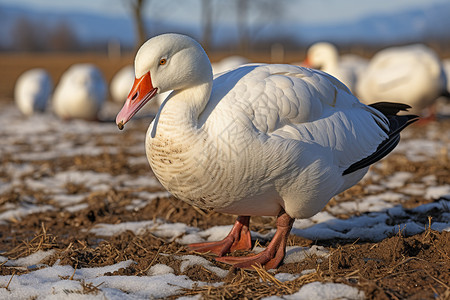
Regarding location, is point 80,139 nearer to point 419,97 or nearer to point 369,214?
point 369,214

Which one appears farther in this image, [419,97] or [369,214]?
[419,97]

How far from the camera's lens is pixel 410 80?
30.4 ft

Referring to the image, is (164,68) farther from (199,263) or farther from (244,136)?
(199,263)

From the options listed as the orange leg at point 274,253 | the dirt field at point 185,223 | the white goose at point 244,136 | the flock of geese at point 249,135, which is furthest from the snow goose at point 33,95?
the orange leg at point 274,253

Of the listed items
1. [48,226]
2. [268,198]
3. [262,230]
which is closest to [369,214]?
[262,230]

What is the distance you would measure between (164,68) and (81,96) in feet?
27.0

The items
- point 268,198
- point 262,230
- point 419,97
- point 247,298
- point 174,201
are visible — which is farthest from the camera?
point 419,97

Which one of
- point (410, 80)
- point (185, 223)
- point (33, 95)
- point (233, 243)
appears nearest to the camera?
point (233, 243)

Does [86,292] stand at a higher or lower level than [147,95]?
lower

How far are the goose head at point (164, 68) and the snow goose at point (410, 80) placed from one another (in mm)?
7382

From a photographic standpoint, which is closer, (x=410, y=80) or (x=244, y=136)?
(x=244, y=136)

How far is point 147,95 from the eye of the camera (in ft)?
9.04

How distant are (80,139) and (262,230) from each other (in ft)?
17.9

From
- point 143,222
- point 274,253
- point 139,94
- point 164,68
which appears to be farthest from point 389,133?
point 143,222
